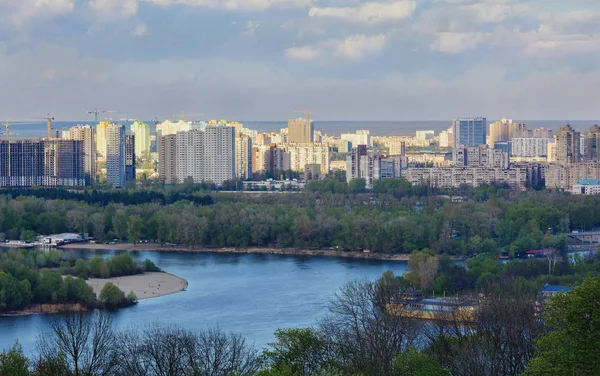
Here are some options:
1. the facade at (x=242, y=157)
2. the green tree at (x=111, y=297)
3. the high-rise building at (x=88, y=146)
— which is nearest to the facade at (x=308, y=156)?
the facade at (x=242, y=157)

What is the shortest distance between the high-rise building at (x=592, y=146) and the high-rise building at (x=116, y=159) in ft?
38.5

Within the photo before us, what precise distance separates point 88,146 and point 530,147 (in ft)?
54.7

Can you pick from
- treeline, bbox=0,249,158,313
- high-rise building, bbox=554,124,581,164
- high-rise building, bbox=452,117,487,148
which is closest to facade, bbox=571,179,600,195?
high-rise building, bbox=554,124,581,164

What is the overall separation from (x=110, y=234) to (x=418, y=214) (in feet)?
16.3


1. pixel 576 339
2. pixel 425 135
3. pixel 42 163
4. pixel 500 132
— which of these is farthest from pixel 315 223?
pixel 425 135

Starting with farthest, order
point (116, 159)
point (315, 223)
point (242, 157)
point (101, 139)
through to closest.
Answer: point (101, 139) < point (242, 157) < point (116, 159) < point (315, 223)

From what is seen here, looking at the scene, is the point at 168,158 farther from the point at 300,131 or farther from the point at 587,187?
the point at 300,131

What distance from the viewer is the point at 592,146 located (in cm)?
2744

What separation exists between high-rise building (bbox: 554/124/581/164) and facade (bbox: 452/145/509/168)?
5.03ft

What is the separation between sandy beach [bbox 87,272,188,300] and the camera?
36.1 feet

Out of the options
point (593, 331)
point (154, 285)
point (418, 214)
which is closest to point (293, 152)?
point (418, 214)

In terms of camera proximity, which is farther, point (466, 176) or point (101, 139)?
point (101, 139)

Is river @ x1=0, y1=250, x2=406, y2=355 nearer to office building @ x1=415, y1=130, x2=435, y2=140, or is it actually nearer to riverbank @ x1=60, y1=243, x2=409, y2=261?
riverbank @ x1=60, y1=243, x2=409, y2=261

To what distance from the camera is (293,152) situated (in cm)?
3247
